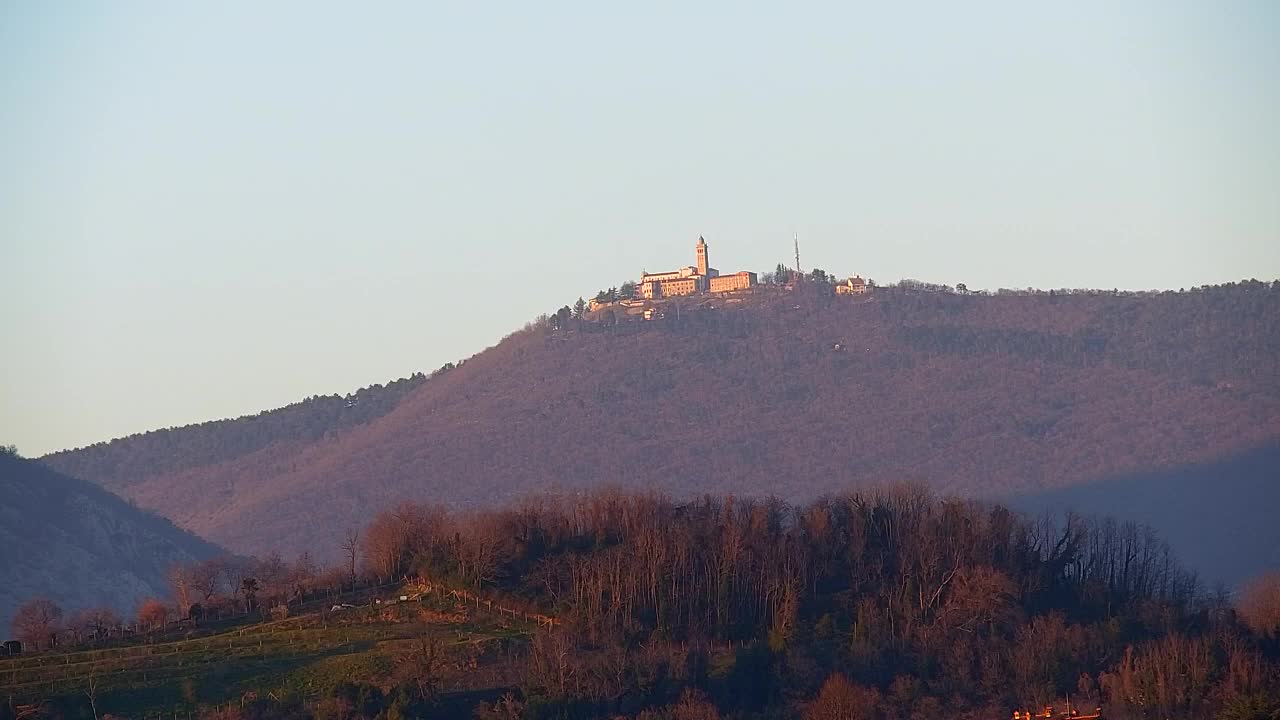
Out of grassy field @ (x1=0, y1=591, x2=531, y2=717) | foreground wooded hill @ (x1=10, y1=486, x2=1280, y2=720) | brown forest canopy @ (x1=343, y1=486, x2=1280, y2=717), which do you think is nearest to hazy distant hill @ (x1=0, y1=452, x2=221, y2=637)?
foreground wooded hill @ (x1=10, y1=486, x2=1280, y2=720)

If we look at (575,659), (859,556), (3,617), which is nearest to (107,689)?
(575,659)

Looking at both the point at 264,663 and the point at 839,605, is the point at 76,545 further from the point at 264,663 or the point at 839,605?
the point at 839,605

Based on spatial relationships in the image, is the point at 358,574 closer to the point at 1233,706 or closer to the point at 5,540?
the point at 1233,706

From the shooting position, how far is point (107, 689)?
253 feet

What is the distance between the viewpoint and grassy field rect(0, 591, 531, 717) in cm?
7669

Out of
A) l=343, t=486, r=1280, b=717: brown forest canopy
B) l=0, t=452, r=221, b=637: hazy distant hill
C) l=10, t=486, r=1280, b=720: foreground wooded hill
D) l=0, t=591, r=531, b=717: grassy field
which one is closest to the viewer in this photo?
l=0, t=591, r=531, b=717: grassy field

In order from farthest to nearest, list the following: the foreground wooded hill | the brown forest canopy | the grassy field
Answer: the brown forest canopy → the foreground wooded hill → the grassy field

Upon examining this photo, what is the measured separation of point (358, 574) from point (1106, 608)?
102 ft

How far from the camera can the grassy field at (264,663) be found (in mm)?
76688

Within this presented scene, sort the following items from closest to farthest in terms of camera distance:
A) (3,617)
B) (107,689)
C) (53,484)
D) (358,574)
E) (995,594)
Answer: (107,689), (995,594), (358,574), (3,617), (53,484)

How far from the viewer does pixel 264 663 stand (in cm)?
8025

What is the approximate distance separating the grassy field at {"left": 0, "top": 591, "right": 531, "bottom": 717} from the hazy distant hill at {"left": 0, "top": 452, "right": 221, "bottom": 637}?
194 feet

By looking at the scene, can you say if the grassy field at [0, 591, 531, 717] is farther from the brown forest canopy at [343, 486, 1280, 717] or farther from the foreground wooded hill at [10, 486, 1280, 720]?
the brown forest canopy at [343, 486, 1280, 717]

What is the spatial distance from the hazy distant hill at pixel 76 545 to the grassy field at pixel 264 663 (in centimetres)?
5918
